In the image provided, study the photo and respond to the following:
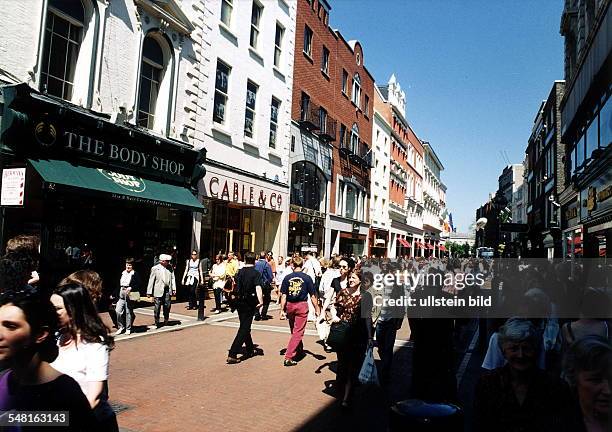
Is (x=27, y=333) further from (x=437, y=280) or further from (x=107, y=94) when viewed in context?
(x=107, y=94)

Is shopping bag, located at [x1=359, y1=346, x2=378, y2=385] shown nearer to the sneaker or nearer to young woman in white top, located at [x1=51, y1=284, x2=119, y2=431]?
the sneaker

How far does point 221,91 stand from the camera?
A: 17.3 meters

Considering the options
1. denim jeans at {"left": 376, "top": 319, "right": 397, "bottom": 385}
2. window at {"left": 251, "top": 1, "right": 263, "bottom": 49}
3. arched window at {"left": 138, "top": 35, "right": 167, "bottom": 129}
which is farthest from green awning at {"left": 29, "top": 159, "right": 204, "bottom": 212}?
window at {"left": 251, "top": 1, "right": 263, "bottom": 49}

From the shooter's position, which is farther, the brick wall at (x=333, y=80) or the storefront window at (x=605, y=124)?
the brick wall at (x=333, y=80)

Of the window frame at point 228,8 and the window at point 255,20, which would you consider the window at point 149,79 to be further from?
the window at point 255,20

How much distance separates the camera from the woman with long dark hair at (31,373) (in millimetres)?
2037

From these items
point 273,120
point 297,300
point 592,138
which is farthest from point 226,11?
point 592,138

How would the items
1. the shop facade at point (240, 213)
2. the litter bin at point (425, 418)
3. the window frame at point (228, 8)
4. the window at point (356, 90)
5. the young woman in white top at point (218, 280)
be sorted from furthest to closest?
the window at point (356, 90) < the window frame at point (228, 8) < the shop facade at point (240, 213) < the young woman in white top at point (218, 280) < the litter bin at point (425, 418)

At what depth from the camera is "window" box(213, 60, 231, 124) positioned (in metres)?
17.0

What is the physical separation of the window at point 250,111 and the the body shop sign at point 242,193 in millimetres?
2270

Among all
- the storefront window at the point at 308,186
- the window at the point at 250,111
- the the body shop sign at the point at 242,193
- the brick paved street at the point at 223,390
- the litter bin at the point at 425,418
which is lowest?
the brick paved street at the point at 223,390

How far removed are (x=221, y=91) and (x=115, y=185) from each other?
274 inches

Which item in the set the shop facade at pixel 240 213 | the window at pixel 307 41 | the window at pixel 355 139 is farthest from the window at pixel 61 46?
the window at pixel 355 139

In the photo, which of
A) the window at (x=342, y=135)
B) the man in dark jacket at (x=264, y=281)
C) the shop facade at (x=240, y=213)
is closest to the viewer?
the man in dark jacket at (x=264, y=281)
